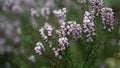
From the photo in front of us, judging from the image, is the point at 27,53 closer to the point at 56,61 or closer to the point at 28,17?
the point at 28,17

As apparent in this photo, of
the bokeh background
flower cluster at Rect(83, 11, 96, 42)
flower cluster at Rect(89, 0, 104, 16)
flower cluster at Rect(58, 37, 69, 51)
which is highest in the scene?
the bokeh background

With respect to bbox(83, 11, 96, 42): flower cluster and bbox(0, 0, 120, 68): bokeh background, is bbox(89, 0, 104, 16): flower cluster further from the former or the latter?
bbox(0, 0, 120, 68): bokeh background

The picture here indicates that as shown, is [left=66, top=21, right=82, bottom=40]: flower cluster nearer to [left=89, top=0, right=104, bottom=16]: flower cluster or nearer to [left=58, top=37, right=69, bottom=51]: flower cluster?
[left=58, top=37, right=69, bottom=51]: flower cluster

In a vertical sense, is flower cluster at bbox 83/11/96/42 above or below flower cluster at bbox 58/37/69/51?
above

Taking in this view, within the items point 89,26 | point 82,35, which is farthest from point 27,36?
point 89,26

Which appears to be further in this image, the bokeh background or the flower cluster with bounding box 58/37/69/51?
the bokeh background

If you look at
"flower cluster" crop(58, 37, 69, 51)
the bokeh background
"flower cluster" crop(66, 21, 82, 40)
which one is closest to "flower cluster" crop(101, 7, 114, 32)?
"flower cluster" crop(66, 21, 82, 40)

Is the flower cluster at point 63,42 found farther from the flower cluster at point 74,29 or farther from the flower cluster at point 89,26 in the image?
the flower cluster at point 89,26
